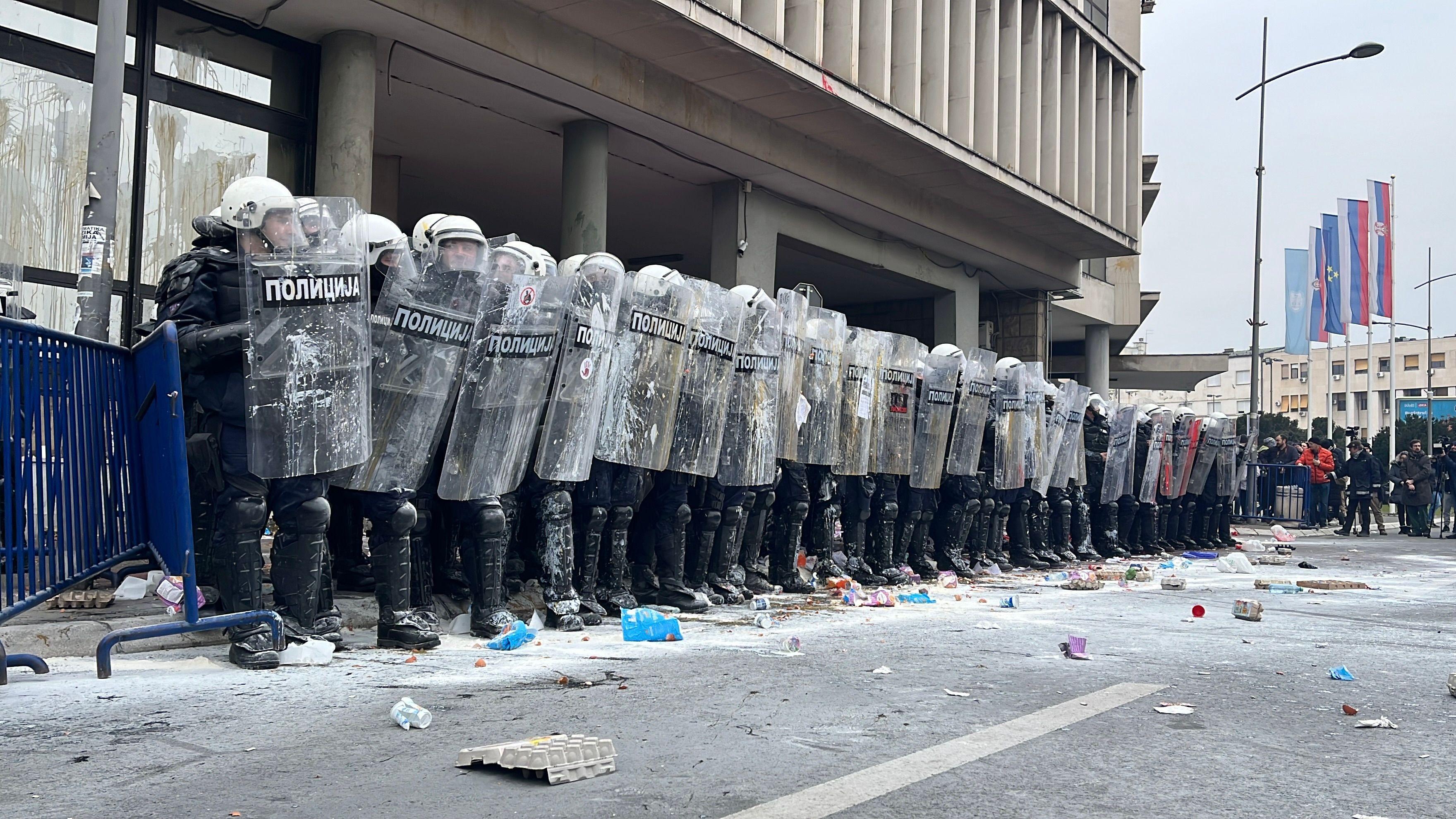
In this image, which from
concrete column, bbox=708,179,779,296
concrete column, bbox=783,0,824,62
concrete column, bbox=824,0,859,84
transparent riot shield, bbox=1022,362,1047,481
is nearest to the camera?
transparent riot shield, bbox=1022,362,1047,481

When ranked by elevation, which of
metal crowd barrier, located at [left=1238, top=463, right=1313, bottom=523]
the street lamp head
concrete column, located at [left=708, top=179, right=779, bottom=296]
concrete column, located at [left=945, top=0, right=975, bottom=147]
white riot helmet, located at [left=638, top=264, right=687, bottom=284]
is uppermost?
the street lamp head

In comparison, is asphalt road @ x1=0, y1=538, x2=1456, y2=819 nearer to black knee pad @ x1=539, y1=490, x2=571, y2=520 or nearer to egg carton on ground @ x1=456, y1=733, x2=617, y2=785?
egg carton on ground @ x1=456, y1=733, x2=617, y2=785

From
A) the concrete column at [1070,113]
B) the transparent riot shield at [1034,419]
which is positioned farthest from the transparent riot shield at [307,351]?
the concrete column at [1070,113]

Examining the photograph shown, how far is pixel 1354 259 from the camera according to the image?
2798cm

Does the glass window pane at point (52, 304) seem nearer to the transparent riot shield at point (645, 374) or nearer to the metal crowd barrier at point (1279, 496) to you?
the transparent riot shield at point (645, 374)

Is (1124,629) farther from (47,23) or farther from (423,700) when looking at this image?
(47,23)

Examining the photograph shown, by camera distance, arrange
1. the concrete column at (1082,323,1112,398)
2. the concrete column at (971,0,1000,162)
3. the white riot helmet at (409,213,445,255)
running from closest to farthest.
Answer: the white riot helmet at (409,213,445,255)
the concrete column at (971,0,1000,162)
the concrete column at (1082,323,1112,398)

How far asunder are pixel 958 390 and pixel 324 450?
701 cm

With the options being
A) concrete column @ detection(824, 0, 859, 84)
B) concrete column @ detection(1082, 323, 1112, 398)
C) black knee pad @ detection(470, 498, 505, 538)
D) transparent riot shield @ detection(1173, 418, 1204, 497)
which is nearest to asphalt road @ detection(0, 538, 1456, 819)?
black knee pad @ detection(470, 498, 505, 538)

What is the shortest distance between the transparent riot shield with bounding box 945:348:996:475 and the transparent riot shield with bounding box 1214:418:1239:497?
7.00 meters

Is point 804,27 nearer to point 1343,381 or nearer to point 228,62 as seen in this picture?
point 228,62

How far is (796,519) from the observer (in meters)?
9.28

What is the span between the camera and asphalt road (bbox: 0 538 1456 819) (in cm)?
331

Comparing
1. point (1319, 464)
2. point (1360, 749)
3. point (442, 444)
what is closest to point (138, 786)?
point (442, 444)
